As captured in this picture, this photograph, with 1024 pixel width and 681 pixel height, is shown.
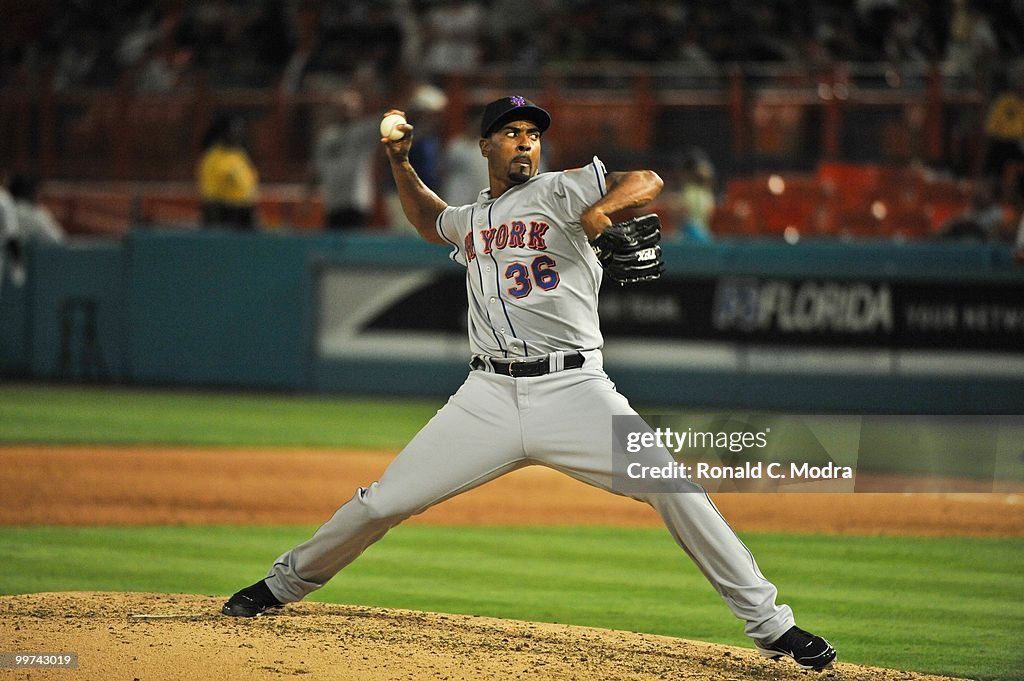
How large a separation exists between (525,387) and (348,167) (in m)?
10.8

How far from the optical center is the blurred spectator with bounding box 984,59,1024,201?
1361 cm

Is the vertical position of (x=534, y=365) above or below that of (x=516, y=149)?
below

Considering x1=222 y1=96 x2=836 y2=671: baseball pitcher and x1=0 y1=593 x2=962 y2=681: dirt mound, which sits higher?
x1=222 y1=96 x2=836 y2=671: baseball pitcher

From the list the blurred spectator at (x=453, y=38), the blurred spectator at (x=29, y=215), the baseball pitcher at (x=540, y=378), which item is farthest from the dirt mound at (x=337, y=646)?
the blurred spectator at (x=453, y=38)

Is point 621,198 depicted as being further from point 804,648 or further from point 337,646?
point 337,646

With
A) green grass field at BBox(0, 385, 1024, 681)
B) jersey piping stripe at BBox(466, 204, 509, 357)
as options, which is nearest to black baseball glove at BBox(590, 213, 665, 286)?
jersey piping stripe at BBox(466, 204, 509, 357)

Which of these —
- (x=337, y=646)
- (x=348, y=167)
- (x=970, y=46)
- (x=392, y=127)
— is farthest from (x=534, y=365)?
(x=970, y=46)

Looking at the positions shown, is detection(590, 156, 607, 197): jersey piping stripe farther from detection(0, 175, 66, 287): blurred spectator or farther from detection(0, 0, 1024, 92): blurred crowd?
detection(0, 175, 66, 287): blurred spectator

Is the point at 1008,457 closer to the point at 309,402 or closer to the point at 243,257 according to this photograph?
the point at 309,402

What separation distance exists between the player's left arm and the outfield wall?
8117 mm

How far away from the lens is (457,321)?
1402 centimetres

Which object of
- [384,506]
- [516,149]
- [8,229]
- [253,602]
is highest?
[516,149]

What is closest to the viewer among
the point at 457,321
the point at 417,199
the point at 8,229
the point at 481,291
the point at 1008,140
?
the point at 481,291

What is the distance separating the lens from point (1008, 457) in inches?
455
